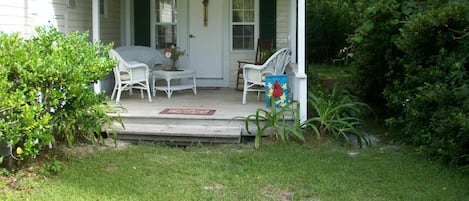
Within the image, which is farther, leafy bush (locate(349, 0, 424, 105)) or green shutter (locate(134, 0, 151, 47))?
green shutter (locate(134, 0, 151, 47))

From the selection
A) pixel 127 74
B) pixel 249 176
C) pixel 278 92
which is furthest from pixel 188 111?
pixel 249 176

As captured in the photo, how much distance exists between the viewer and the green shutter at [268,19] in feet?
28.6

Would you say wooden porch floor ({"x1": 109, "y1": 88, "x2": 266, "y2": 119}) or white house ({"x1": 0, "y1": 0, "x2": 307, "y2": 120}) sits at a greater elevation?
white house ({"x1": 0, "y1": 0, "x2": 307, "y2": 120})

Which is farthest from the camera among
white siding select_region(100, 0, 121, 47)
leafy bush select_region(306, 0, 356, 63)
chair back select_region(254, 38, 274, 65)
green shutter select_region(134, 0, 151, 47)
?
leafy bush select_region(306, 0, 356, 63)

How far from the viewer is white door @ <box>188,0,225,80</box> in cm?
889

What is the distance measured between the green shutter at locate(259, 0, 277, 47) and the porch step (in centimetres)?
325

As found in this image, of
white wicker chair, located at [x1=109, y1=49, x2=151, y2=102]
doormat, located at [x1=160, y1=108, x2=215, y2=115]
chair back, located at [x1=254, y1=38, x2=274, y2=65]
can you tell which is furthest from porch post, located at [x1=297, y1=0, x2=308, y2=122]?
chair back, located at [x1=254, y1=38, x2=274, y2=65]

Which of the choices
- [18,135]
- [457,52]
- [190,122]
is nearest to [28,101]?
[18,135]

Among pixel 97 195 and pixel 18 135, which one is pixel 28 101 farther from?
pixel 97 195

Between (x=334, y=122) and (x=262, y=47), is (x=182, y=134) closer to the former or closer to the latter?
(x=334, y=122)

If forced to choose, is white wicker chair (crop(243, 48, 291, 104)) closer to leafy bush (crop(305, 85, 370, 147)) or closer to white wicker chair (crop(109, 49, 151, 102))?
leafy bush (crop(305, 85, 370, 147))

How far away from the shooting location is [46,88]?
14.5ft

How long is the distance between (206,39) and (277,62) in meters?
2.14

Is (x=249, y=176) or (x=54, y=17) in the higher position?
(x=54, y=17)
